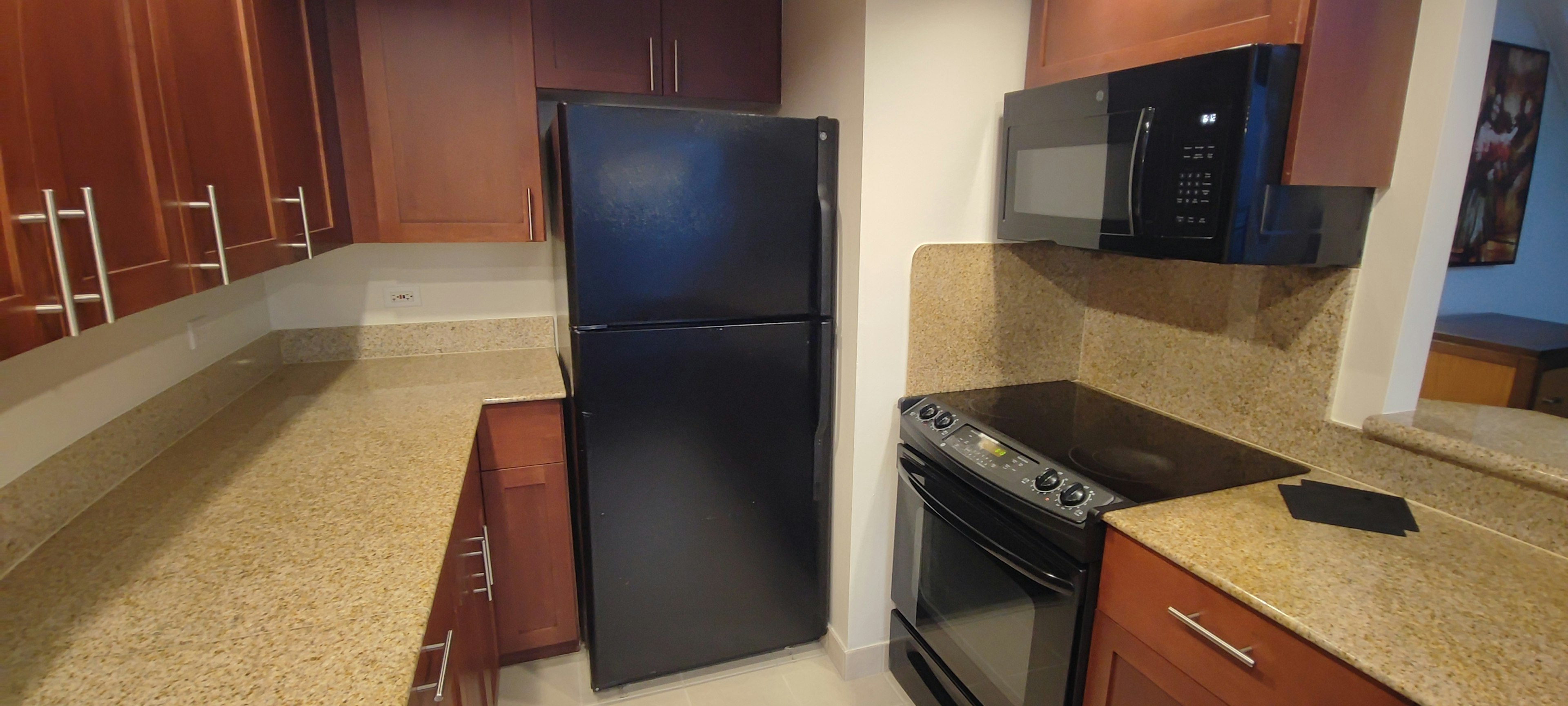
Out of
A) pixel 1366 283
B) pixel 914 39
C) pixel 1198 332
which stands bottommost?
pixel 1198 332

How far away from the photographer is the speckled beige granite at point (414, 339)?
7.41ft

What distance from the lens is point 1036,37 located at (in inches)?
71.7

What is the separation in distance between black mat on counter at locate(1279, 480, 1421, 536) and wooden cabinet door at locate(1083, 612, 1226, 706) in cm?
37

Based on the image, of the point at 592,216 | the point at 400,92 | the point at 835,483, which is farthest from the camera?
the point at 835,483

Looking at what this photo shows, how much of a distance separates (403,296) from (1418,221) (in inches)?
104

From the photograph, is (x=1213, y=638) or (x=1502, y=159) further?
(x=1502, y=159)

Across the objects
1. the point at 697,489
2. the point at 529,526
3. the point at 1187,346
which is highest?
the point at 1187,346

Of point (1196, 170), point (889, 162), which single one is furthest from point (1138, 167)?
point (889, 162)

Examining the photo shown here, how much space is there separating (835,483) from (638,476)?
60 cm

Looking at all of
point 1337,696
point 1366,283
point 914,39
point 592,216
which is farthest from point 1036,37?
point 1337,696

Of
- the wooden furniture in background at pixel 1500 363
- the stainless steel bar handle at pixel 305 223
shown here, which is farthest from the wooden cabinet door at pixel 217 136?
the wooden furniture in background at pixel 1500 363

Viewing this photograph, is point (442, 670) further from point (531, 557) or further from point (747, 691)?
point (747, 691)

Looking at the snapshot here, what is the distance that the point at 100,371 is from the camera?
53.1 inches

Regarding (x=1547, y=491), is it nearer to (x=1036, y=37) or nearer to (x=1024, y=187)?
(x=1024, y=187)
